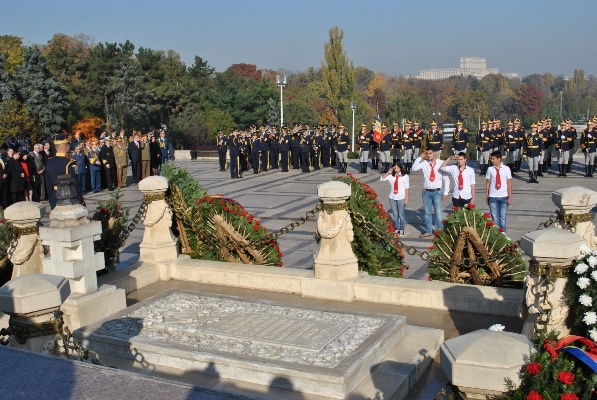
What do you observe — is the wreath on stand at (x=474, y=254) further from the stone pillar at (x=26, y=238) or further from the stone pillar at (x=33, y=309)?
the stone pillar at (x=26, y=238)

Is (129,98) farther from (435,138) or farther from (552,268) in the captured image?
(552,268)

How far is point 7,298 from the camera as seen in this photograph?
470 cm

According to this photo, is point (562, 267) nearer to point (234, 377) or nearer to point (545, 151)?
point (234, 377)

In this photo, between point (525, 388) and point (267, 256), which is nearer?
point (525, 388)

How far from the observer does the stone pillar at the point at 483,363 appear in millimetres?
3520

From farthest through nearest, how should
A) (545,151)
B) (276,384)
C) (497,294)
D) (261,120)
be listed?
(261,120) → (545,151) → (497,294) → (276,384)

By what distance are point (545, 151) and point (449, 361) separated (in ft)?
65.8

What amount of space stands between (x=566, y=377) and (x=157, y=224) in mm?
6326

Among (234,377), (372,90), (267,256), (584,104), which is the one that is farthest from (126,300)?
(584,104)

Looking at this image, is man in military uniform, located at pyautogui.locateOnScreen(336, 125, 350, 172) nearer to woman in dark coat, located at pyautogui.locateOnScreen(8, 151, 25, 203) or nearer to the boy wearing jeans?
woman in dark coat, located at pyautogui.locateOnScreen(8, 151, 25, 203)

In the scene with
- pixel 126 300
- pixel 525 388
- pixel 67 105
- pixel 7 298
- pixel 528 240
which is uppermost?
pixel 67 105

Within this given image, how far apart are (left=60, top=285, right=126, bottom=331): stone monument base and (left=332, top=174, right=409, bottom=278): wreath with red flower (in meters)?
2.95

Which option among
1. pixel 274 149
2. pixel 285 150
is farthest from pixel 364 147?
pixel 274 149

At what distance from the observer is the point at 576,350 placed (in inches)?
144
